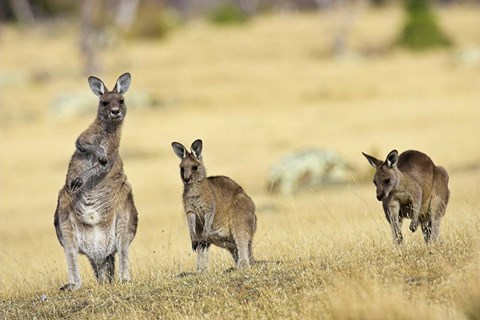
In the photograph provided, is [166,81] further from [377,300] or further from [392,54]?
[377,300]

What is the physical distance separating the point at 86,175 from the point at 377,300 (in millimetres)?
3815

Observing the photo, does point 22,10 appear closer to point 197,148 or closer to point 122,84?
point 122,84

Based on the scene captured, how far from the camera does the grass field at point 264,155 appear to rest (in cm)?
818

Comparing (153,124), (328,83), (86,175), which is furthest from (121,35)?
(86,175)

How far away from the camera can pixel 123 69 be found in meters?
53.7

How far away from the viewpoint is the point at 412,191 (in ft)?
32.0

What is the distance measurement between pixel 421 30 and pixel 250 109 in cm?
2174

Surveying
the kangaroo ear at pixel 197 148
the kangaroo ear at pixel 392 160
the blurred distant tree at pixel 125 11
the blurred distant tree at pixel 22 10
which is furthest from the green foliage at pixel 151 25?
the kangaroo ear at pixel 392 160

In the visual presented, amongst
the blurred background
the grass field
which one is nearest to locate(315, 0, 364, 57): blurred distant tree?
the blurred background

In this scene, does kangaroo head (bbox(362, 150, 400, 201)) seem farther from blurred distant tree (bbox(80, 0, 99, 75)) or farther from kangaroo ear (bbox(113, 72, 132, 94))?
blurred distant tree (bbox(80, 0, 99, 75))

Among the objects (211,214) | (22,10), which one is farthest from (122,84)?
(22,10)

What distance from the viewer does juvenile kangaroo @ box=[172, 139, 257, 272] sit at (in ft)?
31.4

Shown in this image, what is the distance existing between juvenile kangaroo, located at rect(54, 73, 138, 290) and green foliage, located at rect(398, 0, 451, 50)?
47178 mm

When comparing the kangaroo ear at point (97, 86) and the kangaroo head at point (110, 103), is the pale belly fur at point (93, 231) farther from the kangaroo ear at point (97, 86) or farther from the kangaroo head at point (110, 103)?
the kangaroo ear at point (97, 86)
